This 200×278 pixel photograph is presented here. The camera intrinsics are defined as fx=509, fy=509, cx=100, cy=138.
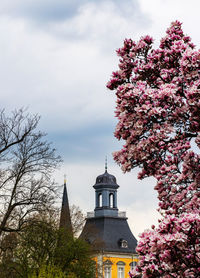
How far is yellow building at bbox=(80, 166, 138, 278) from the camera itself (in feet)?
200

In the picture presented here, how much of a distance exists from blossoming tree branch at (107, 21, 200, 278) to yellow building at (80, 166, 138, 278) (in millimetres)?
45589

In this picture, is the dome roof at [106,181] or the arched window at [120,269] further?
the dome roof at [106,181]

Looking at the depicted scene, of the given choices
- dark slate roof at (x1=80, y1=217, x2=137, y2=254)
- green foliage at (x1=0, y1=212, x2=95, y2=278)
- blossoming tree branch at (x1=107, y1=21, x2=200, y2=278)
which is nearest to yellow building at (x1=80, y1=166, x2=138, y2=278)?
dark slate roof at (x1=80, y1=217, x2=137, y2=254)

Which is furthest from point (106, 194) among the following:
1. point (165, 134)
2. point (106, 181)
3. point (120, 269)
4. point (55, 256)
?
point (165, 134)

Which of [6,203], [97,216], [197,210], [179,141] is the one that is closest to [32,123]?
[6,203]

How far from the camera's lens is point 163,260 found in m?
8.23

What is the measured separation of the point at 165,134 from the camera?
885 cm

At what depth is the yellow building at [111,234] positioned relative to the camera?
61062 millimetres

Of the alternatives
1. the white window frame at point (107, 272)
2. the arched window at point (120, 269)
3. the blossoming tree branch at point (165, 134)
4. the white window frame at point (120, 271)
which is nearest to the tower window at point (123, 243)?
the arched window at point (120, 269)

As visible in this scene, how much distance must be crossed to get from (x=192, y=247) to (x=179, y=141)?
99.0 inches

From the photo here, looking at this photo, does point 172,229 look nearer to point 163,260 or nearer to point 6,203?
point 163,260

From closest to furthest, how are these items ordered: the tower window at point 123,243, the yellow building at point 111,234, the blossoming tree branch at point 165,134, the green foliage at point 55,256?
1. the blossoming tree branch at point 165,134
2. the green foliage at point 55,256
3. the yellow building at point 111,234
4. the tower window at point 123,243

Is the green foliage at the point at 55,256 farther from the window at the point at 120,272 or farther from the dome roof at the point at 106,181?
the dome roof at the point at 106,181

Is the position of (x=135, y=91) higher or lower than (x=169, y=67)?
lower
